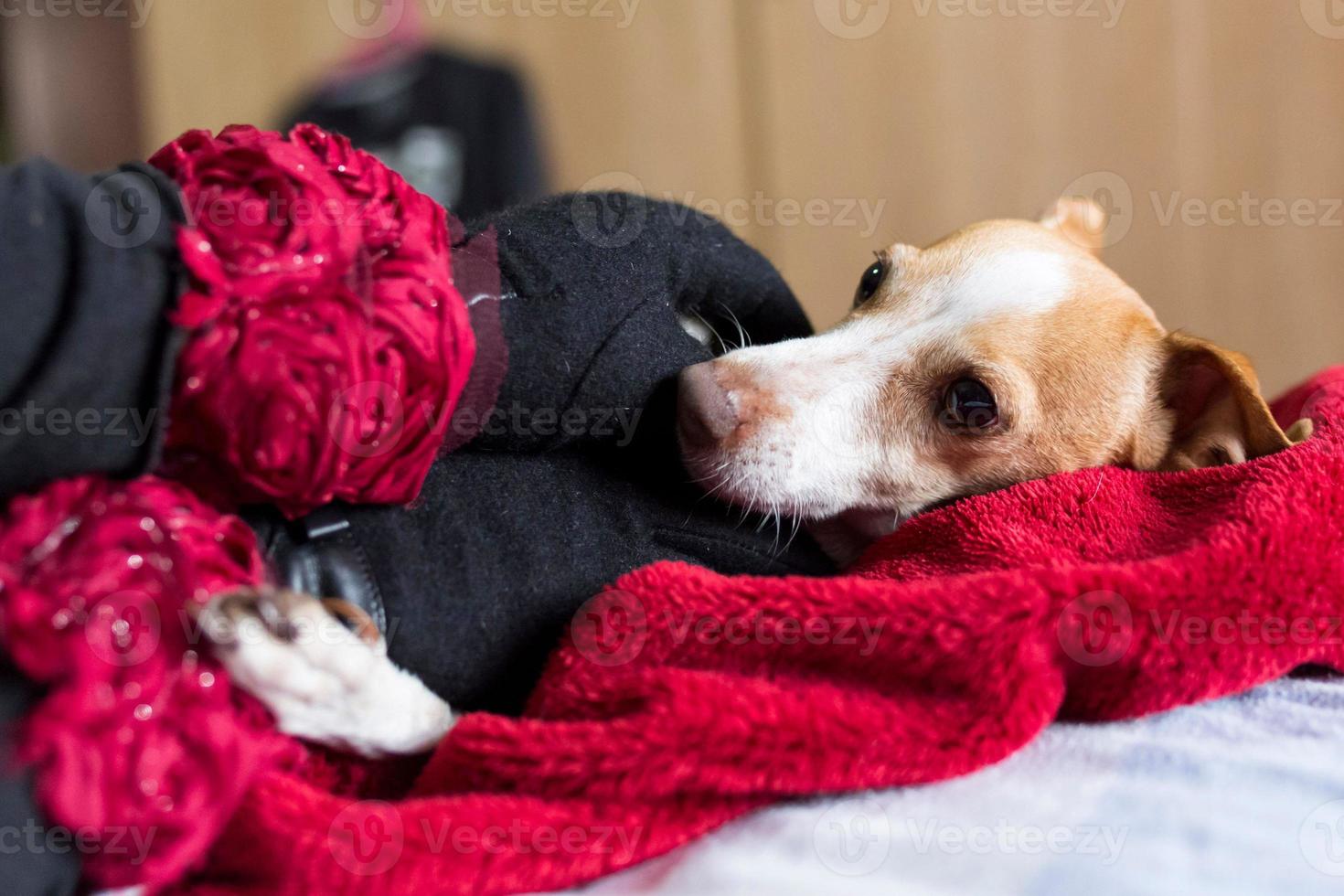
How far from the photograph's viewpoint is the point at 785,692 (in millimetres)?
728

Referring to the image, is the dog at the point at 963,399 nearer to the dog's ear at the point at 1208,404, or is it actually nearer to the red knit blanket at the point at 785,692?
the dog's ear at the point at 1208,404

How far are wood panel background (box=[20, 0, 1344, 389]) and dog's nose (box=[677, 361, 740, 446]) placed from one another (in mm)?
2352

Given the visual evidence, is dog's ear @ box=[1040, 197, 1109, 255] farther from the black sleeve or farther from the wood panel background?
the wood panel background

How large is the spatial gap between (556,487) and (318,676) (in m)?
0.29

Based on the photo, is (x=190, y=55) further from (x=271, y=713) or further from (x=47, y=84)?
(x=271, y=713)

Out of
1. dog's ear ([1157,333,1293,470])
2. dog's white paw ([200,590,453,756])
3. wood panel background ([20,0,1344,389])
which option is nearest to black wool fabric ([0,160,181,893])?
dog's white paw ([200,590,453,756])

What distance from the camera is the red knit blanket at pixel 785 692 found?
658mm

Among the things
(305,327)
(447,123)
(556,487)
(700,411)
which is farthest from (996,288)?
(447,123)

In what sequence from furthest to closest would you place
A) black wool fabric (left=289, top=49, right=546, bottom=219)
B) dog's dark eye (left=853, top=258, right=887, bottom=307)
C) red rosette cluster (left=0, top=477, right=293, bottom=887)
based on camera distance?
black wool fabric (left=289, top=49, right=546, bottom=219), dog's dark eye (left=853, top=258, right=887, bottom=307), red rosette cluster (left=0, top=477, right=293, bottom=887)

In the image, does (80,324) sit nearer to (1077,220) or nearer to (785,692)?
(785,692)

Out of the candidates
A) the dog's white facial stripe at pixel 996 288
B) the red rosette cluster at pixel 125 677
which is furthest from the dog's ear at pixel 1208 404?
the red rosette cluster at pixel 125 677

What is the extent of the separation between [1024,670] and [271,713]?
0.50 m

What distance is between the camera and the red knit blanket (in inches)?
25.9

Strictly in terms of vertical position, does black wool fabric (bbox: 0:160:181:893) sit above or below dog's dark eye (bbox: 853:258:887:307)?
above
